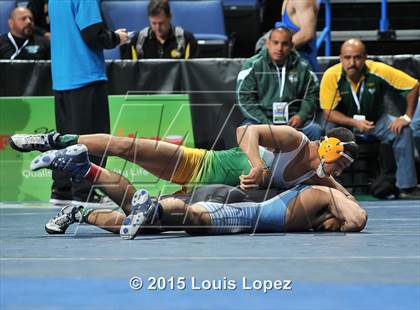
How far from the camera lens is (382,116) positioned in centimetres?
1128

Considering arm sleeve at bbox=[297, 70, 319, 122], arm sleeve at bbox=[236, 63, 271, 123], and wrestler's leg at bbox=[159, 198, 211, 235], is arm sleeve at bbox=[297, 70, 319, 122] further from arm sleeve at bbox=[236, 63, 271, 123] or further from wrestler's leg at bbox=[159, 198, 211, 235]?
Result: wrestler's leg at bbox=[159, 198, 211, 235]

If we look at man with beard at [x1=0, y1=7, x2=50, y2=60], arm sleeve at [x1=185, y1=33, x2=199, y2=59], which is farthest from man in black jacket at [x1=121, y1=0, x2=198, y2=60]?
man with beard at [x1=0, y1=7, x2=50, y2=60]

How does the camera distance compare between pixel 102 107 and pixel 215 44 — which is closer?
pixel 102 107

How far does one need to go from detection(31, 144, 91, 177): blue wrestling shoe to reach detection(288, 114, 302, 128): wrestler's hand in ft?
12.6

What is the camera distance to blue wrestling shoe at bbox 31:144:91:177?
22.8ft

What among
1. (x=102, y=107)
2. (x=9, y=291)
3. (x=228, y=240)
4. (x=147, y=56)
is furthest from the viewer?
(x=147, y=56)

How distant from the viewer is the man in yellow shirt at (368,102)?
11.1 meters

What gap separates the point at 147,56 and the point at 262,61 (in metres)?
1.72

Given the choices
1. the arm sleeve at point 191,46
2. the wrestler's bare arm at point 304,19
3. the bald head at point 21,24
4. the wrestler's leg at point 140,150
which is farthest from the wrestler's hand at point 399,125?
the bald head at point 21,24

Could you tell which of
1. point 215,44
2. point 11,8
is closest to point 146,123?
point 215,44

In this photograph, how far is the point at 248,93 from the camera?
10867 millimetres

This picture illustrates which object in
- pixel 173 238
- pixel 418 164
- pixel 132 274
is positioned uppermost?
pixel 132 274

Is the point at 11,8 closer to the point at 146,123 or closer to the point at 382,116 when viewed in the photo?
the point at 146,123

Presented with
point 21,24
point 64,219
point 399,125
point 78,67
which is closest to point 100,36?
point 78,67
